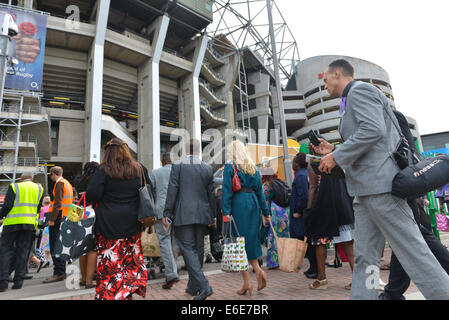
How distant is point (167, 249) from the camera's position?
14.8 ft

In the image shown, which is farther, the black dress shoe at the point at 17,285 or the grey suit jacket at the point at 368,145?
the black dress shoe at the point at 17,285

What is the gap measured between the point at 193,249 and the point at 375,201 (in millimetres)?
2352

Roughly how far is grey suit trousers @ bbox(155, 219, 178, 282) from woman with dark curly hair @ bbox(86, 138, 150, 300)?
55.1 inches

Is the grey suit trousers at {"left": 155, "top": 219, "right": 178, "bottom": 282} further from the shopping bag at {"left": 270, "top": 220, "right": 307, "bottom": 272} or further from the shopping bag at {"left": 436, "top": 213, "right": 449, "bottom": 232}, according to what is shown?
the shopping bag at {"left": 436, "top": 213, "right": 449, "bottom": 232}

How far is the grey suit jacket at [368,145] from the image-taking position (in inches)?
77.5

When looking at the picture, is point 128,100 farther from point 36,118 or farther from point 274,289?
point 274,289

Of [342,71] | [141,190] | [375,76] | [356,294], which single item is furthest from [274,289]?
[375,76]

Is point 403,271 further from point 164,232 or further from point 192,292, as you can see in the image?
point 164,232

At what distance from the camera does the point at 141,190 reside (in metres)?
2.98

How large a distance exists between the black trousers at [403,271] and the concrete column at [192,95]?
29.1 meters

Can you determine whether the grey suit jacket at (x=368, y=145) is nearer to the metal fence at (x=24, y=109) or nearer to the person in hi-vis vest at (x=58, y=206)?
the person in hi-vis vest at (x=58, y=206)

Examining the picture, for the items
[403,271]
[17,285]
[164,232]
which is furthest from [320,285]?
[17,285]

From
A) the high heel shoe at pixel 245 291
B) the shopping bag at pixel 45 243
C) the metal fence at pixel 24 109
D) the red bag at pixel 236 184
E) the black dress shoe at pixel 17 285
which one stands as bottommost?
the black dress shoe at pixel 17 285

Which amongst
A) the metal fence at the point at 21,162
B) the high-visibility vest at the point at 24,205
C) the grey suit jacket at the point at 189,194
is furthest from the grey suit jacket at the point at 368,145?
the metal fence at the point at 21,162
